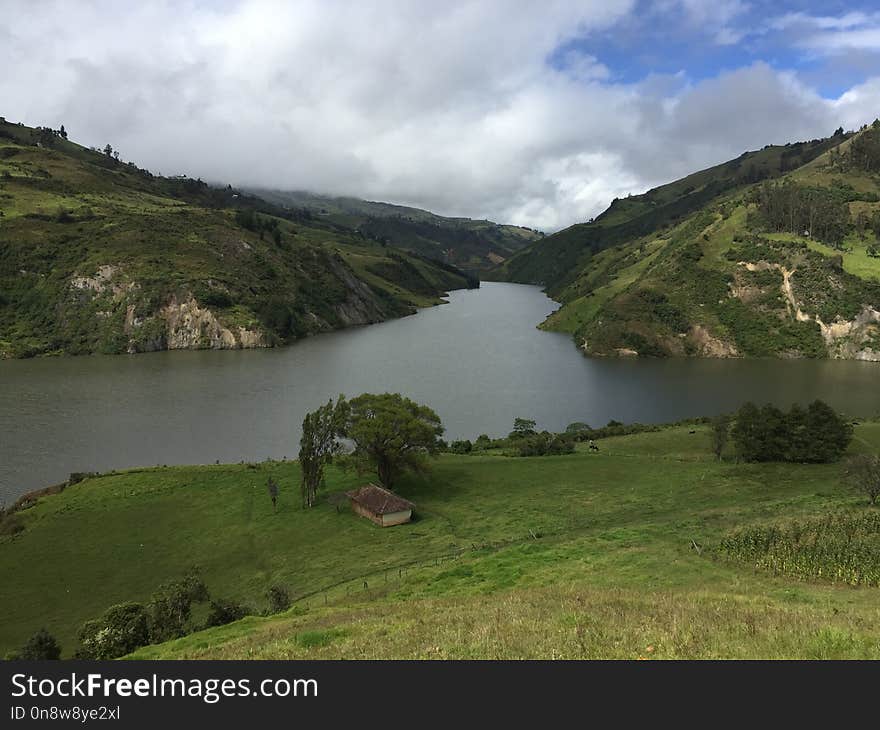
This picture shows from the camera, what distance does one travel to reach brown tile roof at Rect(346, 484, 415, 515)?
49.9 meters

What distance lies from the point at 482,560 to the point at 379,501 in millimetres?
17239

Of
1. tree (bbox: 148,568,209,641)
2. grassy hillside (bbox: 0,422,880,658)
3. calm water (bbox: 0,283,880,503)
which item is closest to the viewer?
grassy hillside (bbox: 0,422,880,658)

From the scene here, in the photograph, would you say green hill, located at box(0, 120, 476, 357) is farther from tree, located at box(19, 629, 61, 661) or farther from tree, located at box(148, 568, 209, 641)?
tree, located at box(19, 629, 61, 661)

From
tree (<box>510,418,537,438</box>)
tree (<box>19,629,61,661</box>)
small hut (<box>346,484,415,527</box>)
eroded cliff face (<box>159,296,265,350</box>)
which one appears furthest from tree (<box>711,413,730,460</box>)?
eroded cliff face (<box>159,296,265,350</box>)

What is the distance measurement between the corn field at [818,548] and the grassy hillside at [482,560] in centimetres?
98

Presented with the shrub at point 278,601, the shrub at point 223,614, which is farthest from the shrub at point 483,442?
the shrub at point 223,614

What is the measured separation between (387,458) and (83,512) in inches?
1149

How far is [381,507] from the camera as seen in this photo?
164 ft

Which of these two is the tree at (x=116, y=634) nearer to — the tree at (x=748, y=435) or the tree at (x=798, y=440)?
the tree at (x=748, y=435)

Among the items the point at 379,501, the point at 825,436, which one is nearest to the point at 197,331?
the point at 379,501

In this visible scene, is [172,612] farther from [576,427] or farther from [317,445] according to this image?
[576,427]
